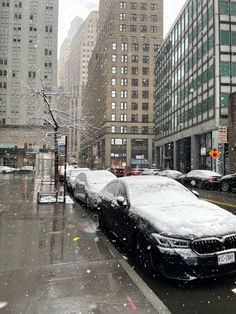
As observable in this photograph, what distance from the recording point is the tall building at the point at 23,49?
8425cm

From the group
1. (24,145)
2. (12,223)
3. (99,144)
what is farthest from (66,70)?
(12,223)

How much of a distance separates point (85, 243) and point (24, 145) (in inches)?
3080

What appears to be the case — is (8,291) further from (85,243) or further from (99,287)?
(85,243)

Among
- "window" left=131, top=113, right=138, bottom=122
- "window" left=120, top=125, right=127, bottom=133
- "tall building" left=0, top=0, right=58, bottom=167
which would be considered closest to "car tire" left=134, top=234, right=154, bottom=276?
"tall building" left=0, top=0, right=58, bottom=167

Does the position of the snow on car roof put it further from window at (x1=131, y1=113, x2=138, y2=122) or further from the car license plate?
window at (x1=131, y1=113, x2=138, y2=122)

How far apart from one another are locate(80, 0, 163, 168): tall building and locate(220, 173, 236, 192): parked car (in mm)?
70661

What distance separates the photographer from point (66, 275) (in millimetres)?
4949

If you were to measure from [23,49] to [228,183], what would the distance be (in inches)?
3173

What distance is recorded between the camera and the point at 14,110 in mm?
84188

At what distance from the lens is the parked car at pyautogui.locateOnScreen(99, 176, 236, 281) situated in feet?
14.4

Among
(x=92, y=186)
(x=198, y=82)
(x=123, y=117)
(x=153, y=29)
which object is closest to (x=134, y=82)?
(x=123, y=117)

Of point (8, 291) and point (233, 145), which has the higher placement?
point (233, 145)

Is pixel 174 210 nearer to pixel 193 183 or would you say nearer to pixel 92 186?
pixel 92 186

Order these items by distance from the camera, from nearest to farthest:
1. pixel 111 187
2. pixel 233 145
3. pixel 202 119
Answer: pixel 111 187, pixel 233 145, pixel 202 119
